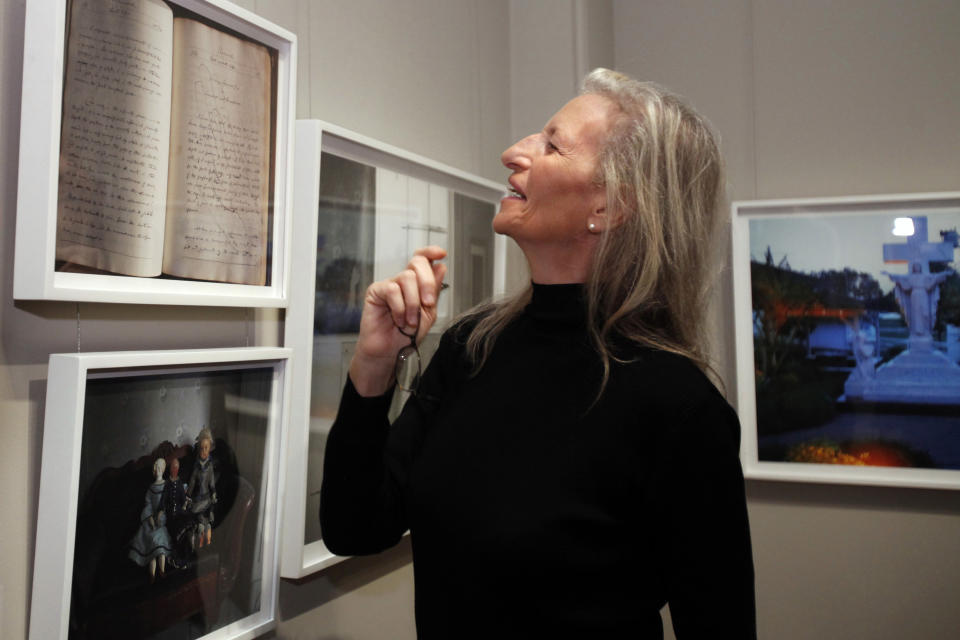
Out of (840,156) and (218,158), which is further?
(840,156)

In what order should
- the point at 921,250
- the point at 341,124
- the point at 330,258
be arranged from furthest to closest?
the point at 921,250 → the point at 341,124 → the point at 330,258

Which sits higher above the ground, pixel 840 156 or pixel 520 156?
pixel 840 156

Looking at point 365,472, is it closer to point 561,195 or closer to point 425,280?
point 425,280

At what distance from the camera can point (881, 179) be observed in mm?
2029

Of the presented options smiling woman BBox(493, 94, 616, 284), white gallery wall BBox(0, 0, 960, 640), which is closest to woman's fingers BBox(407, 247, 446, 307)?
smiling woman BBox(493, 94, 616, 284)

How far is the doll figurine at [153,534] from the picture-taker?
916mm

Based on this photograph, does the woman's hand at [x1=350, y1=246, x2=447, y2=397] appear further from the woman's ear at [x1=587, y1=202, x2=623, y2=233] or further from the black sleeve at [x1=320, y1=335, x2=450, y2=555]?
the woman's ear at [x1=587, y1=202, x2=623, y2=233]

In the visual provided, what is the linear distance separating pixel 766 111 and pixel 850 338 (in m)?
0.68

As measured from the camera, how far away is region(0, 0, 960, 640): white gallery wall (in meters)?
1.54

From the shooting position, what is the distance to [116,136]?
0.86 meters

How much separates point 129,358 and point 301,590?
1.95ft

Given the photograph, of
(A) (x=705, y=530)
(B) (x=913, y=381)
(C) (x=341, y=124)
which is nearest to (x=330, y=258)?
(C) (x=341, y=124)

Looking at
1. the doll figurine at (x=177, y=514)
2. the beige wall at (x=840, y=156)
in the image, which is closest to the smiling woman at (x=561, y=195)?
the doll figurine at (x=177, y=514)

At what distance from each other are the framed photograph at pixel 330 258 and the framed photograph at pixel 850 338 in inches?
39.7
